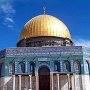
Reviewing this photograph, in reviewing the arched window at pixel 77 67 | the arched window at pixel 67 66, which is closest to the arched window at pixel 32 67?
the arched window at pixel 67 66

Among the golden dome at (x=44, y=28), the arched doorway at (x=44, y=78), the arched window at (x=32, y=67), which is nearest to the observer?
the arched window at (x=32, y=67)

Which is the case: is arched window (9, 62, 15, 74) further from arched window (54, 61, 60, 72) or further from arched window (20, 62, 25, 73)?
arched window (54, 61, 60, 72)

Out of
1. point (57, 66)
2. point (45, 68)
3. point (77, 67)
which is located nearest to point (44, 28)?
point (45, 68)

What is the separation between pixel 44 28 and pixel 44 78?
17.1ft

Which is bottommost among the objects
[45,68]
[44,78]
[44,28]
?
[44,78]

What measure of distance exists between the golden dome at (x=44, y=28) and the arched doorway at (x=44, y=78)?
4.04 m

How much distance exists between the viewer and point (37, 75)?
27.0 metres

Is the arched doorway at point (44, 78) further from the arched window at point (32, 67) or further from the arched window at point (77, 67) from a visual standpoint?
the arched window at point (77, 67)

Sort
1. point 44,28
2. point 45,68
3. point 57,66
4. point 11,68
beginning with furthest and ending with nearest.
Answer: point 44,28 → point 45,68 → point 11,68 → point 57,66

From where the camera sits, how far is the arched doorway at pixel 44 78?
27938 millimetres

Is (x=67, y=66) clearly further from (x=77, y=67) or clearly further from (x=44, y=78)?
(x=44, y=78)

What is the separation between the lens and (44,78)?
1127 inches

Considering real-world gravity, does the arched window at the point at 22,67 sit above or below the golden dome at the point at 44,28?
below

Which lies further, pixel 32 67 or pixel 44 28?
pixel 44 28
